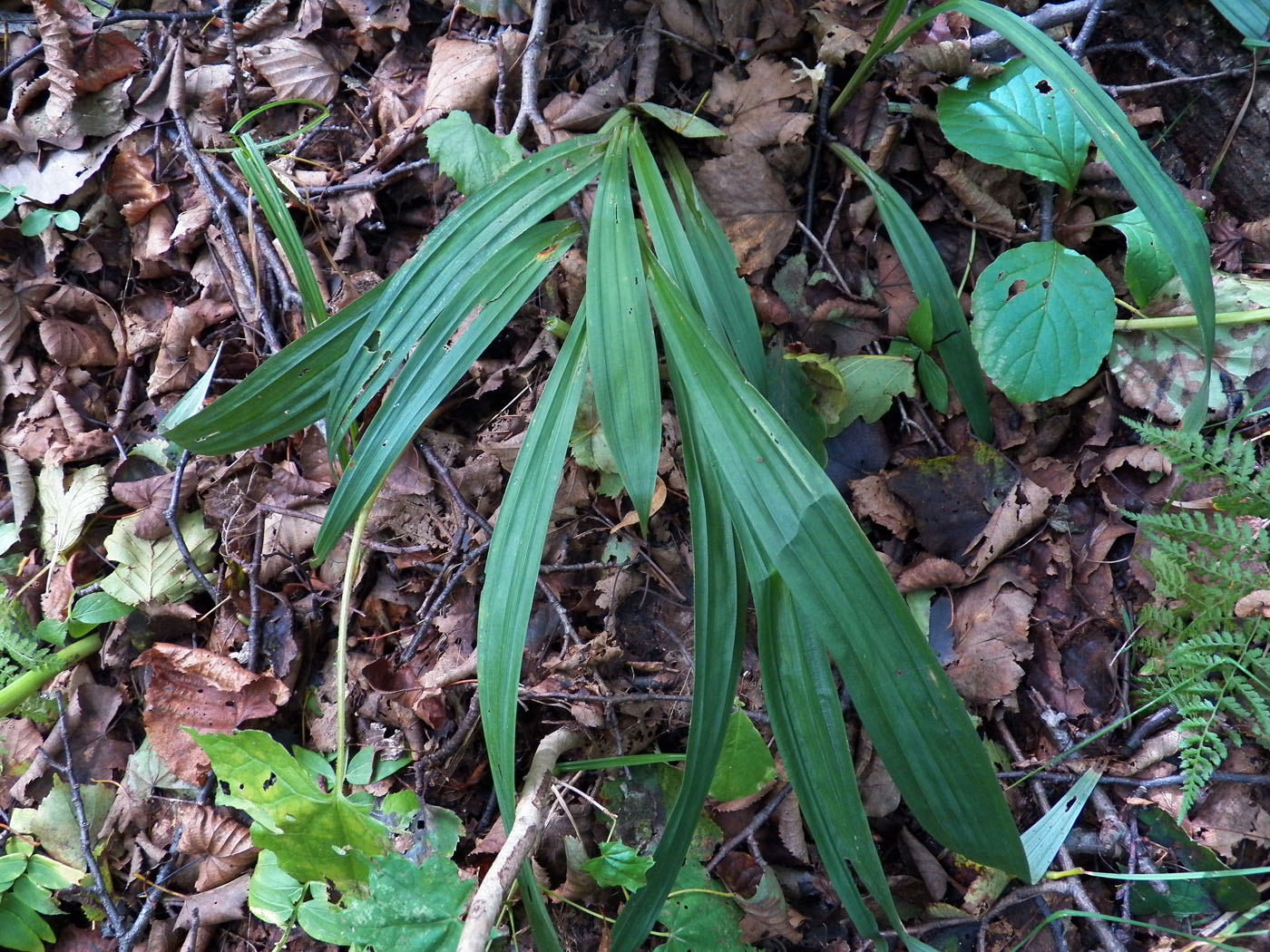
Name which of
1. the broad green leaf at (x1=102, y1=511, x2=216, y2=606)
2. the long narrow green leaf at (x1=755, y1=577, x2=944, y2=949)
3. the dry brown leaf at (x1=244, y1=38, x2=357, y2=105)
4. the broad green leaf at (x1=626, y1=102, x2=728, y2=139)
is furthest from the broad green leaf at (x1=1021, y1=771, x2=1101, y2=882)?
the dry brown leaf at (x1=244, y1=38, x2=357, y2=105)

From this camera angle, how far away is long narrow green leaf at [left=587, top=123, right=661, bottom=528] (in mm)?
789

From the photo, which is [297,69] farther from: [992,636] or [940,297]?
[992,636]

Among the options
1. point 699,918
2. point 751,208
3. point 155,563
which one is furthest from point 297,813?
point 751,208

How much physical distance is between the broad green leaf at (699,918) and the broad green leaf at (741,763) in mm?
114

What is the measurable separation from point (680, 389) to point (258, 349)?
85 cm

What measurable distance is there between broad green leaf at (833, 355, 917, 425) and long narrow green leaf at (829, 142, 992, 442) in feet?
0.21

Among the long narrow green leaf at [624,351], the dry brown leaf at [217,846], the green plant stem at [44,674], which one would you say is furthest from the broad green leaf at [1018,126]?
the green plant stem at [44,674]

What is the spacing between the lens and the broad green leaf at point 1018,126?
1014mm

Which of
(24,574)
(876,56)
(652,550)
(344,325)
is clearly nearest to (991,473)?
(652,550)

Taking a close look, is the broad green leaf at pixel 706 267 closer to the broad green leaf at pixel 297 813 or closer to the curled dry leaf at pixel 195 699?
the broad green leaf at pixel 297 813

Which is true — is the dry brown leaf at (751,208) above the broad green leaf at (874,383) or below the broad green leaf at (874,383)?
above

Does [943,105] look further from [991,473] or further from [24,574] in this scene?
[24,574]

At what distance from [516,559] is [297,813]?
39cm

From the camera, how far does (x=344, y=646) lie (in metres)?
0.98
